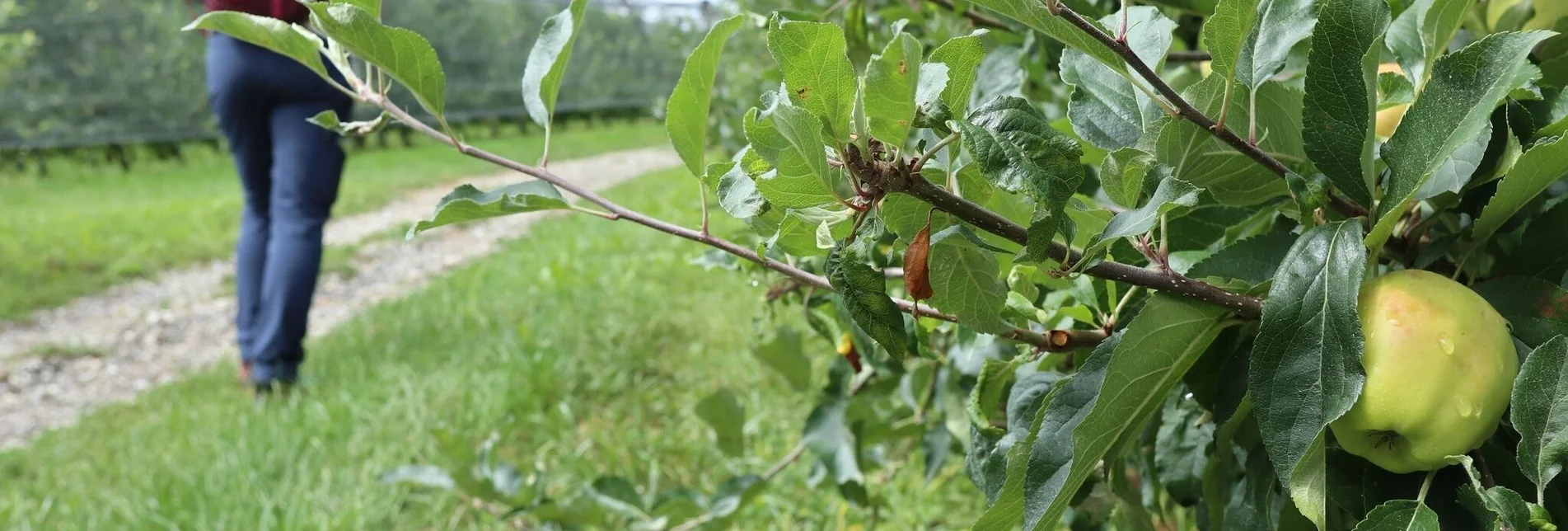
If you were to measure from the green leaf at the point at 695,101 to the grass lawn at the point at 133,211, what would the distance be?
483 centimetres

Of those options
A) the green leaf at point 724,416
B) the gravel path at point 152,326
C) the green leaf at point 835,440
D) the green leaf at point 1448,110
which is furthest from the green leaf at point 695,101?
the gravel path at point 152,326

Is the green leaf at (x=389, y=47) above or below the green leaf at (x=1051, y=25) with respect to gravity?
below

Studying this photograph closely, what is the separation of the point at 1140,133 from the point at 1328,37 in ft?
0.39

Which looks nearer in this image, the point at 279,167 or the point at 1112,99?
the point at 1112,99

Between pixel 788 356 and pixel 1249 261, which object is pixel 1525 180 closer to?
pixel 1249 261

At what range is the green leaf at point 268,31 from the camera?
26.4 inches

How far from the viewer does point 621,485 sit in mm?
1403

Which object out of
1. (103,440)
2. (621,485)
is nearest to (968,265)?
(621,485)

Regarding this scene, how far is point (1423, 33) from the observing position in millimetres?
625

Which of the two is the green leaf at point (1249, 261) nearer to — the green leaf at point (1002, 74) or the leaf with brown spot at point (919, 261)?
the leaf with brown spot at point (919, 261)

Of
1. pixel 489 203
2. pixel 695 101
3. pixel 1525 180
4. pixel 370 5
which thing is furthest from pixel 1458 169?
pixel 370 5

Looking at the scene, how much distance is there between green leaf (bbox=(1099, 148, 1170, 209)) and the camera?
55 centimetres

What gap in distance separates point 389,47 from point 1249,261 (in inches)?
20.9

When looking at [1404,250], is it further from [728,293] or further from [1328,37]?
[728,293]
